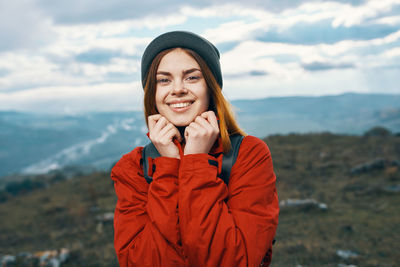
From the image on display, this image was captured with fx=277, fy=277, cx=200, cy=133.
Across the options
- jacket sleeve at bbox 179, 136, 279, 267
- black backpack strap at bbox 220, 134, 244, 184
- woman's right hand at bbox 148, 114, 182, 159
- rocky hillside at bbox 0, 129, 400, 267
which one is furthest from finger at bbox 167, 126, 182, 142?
rocky hillside at bbox 0, 129, 400, 267

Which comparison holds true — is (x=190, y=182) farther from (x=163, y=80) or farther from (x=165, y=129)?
(x=163, y=80)

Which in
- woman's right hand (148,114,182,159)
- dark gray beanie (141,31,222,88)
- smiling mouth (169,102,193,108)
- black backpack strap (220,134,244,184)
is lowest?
black backpack strap (220,134,244,184)

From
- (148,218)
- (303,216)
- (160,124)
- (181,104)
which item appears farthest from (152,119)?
(303,216)

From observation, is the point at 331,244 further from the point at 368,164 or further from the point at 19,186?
the point at 19,186

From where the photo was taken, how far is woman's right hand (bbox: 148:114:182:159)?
193 cm

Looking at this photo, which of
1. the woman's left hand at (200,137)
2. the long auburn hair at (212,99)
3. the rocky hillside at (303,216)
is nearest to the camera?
the woman's left hand at (200,137)

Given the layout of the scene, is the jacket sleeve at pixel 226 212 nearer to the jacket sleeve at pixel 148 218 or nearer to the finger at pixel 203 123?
the jacket sleeve at pixel 148 218

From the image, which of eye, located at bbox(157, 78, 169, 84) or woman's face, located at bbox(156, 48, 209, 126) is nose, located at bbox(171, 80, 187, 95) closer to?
woman's face, located at bbox(156, 48, 209, 126)

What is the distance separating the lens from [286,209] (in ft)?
34.9

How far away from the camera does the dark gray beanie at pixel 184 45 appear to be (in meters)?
2.06

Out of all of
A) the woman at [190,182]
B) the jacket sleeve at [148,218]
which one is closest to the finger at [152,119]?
the woman at [190,182]

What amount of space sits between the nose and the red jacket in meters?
0.53

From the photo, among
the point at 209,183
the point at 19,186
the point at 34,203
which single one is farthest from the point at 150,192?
the point at 19,186

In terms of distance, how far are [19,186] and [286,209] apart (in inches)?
883
